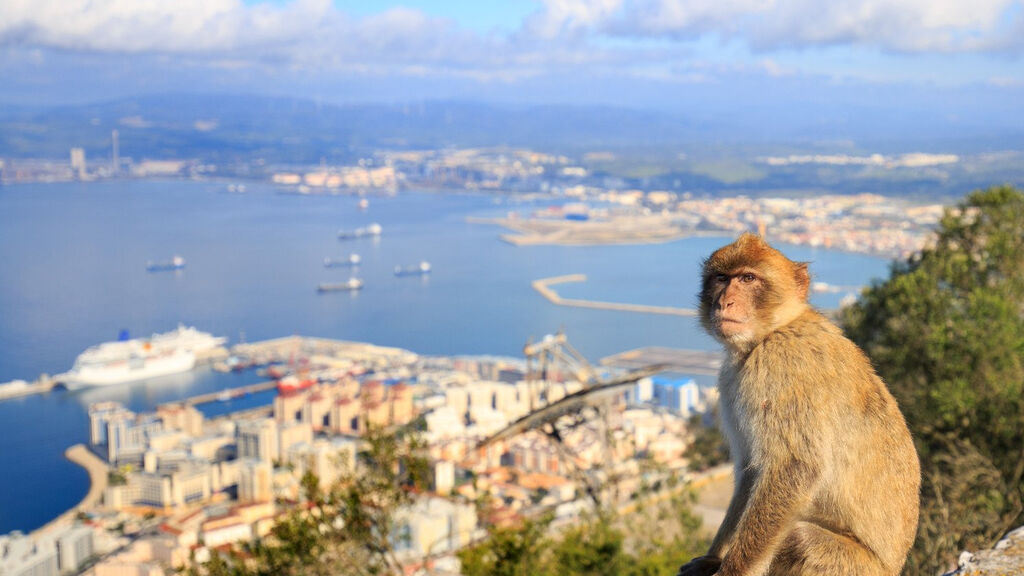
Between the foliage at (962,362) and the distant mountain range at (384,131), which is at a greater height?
the distant mountain range at (384,131)

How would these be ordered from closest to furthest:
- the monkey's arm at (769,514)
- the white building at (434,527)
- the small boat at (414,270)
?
the monkey's arm at (769,514)
the white building at (434,527)
the small boat at (414,270)

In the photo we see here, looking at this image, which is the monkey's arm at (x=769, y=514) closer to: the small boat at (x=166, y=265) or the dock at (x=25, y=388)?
the dock at (x=25, y=388)

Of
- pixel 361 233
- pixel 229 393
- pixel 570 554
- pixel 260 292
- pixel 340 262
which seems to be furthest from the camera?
pixel 361 233

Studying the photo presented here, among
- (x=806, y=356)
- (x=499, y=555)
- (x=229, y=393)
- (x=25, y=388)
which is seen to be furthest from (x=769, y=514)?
(x=25, y=388)

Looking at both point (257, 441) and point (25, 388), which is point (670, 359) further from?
point (25, 388)

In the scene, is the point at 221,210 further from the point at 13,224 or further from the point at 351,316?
the point at 351,316

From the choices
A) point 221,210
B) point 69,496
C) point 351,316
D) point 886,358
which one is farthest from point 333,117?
point 886,358

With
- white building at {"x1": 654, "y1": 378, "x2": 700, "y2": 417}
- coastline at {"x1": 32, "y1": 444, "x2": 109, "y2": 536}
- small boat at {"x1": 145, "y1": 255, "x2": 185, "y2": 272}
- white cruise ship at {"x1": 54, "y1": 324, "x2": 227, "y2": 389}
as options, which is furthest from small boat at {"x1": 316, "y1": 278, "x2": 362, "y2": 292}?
white building at {"x1": 654, "y1": 378, "x2": 700, "y2": 417}

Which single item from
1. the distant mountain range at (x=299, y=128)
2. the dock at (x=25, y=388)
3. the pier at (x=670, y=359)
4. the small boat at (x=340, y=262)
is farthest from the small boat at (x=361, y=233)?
the distant mountain range at (x=299, y=128)
